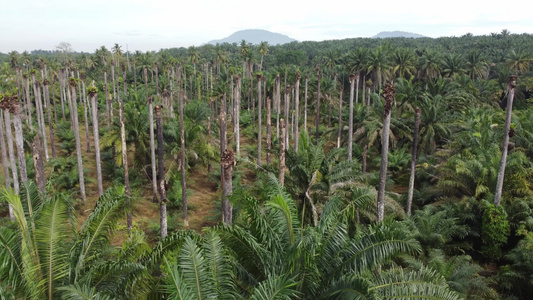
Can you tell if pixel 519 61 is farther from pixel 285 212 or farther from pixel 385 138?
pixel 285 212

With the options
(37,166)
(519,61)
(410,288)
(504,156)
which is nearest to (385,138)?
(410,288)

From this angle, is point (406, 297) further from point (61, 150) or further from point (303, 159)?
point (61, 150)

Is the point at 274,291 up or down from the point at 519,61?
down

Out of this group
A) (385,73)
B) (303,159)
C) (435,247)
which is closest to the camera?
(303,159)

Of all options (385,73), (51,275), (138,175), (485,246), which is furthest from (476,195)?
(385,73)

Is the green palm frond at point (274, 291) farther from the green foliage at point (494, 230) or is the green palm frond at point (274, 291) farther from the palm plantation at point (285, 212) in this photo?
the green foliage at point (494, 230)

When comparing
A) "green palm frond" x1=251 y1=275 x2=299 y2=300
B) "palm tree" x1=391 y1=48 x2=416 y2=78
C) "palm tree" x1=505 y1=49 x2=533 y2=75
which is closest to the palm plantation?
"green palm frond" x1=251 y1=275 x2=299 y2=300

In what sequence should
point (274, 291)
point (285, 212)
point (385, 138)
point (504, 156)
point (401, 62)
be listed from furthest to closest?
point (401, 62), point (504, 156), point (385, 138), point (285, 212), point (274, 291)

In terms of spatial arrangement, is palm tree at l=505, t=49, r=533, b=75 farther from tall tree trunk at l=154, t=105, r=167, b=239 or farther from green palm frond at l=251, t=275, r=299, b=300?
green palm frond at l=251, t=275, r=299, b=300
